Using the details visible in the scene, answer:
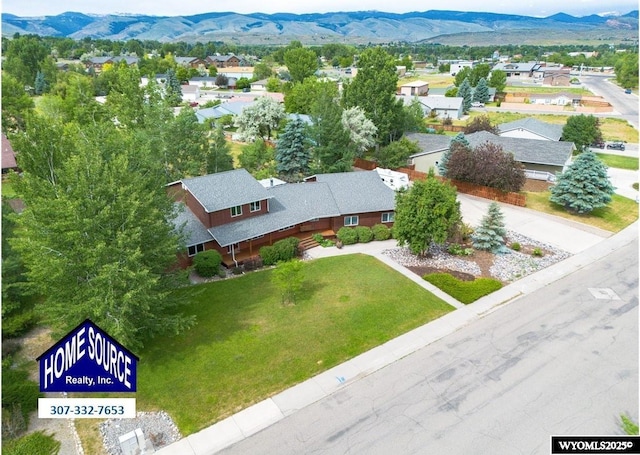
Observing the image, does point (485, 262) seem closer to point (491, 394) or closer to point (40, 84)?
point (491, 394)

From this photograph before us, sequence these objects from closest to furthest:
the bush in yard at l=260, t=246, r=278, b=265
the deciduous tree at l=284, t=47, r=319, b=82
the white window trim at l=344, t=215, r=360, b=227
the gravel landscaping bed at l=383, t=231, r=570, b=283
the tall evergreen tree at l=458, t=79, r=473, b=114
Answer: the gravel landscaping bed at l=383, t=231, r=570, b=283 → the bush in yard at l=260, t=246, r=278, b=265 → the white window trim at l=344, t=215, r=360, b=227 → the tall evergreen tree at l=458, t=79, r=473, b=114 → the deciduous tree at l=284, t=47, r=319, b=82

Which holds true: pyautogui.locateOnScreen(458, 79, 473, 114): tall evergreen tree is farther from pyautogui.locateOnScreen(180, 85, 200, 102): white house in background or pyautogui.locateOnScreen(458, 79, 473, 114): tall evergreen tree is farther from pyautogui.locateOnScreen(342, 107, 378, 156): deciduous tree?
pyautogui.locateOnScreen(180, 85, 200, 102): white house in background

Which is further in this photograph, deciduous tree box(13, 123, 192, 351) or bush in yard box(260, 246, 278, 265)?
bush in yard box(260, 246, 278, 265)

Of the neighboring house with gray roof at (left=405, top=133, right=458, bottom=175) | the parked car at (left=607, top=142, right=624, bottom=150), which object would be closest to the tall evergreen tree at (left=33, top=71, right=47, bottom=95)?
the neighboring house with gray roof at (left=405, top=133, right=458, bottom=175)

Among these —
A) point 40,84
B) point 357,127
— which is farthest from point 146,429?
point 40,84

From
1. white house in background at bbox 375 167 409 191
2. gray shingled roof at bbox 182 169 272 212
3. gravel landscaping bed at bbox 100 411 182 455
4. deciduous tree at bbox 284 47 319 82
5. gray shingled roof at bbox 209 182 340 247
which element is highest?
deciduous tree at bbox 284 47 319 82

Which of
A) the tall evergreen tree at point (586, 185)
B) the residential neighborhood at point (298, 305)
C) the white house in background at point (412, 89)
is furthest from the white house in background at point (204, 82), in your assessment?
the tall evergreen tree at point (586, 185)

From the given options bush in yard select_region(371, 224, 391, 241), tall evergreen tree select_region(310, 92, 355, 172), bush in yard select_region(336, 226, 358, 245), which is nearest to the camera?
bush in yard select_region(336, 226, 358, 245)

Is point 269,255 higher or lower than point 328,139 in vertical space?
lower
